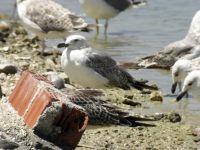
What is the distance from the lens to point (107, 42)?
13.6m

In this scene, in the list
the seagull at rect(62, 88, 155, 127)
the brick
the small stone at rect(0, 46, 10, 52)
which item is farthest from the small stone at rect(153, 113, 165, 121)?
the small stone at rect(0, 46, 10, 52)

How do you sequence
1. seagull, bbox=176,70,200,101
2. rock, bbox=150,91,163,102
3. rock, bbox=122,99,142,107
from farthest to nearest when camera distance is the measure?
rock, bbox=150,91,163,102 → rock, bbox=122,99,142,107 → seagull, bbox=176,70,200,101

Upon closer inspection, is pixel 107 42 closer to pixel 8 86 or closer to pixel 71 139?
pixel 8 86

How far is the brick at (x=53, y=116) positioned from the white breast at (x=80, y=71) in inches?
118

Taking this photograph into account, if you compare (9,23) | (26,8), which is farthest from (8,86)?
(9,23)

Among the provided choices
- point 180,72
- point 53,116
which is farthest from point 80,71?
point 53,116

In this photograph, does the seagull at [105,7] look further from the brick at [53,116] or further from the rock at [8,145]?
the rock at [8,145]

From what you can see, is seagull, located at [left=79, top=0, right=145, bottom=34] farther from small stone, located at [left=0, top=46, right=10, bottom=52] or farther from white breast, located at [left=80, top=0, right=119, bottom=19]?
small stone, located at [left=0, top=46, right=10, bottom=52]

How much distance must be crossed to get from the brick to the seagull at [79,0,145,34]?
9.30 m

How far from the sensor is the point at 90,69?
882 centimetres

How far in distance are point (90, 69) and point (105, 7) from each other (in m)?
6.92

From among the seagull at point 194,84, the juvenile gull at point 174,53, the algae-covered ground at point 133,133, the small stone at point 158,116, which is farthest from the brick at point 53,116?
the juvenile gull at point 174,53

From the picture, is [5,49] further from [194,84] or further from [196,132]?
[196,132]

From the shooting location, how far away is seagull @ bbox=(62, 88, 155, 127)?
6395 millimetres
